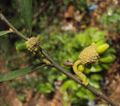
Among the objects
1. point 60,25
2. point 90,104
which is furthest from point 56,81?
point 60,25

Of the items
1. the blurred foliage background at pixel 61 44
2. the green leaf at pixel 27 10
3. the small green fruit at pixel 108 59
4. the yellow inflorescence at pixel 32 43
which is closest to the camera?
the yellow inflorescence at pixel 32 43

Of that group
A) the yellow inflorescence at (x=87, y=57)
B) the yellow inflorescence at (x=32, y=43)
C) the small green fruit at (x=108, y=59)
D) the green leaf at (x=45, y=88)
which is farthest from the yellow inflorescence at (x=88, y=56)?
the green leaf at (x=45, y=88)

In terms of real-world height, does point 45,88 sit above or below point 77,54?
below

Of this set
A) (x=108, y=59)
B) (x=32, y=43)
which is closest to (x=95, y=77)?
(x=108, y=59)

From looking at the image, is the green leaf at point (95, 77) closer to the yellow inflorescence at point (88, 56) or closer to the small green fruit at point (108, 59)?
the small green fruit at point (108, 59)

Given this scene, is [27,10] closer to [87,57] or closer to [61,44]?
[87,57]

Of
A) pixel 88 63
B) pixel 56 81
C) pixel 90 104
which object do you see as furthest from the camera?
pixel 56 81

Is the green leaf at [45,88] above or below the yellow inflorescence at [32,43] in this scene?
below

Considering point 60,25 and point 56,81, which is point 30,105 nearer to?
point 56,81
